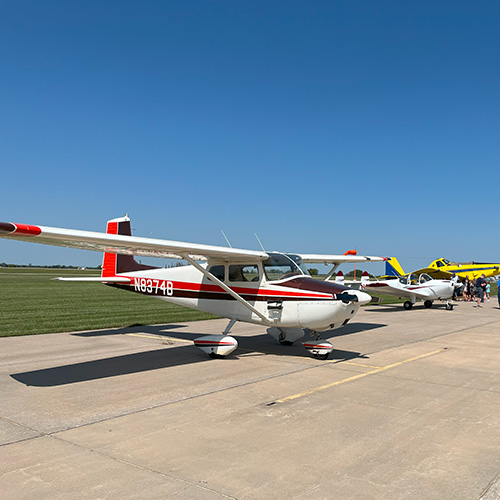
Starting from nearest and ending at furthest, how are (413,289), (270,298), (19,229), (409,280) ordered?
1. (19,229)
2. (270,298)
3. (413,289)
4. (409,280)

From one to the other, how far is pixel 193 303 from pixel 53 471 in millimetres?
6816

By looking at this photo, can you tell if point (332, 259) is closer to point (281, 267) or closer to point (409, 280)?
point (281, 267)

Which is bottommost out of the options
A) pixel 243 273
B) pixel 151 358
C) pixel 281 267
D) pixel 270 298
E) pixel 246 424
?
pixel 151 358

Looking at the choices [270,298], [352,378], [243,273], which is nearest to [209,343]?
[270,298]

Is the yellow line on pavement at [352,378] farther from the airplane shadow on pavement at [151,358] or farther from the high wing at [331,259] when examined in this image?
the high wing at [331,259]

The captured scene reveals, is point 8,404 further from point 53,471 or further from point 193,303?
point 193,303

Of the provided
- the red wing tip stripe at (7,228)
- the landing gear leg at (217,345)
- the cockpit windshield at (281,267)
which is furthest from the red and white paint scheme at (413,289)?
the red wing tip stripe at (7,228)

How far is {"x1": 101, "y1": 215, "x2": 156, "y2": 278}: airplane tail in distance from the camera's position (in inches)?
469

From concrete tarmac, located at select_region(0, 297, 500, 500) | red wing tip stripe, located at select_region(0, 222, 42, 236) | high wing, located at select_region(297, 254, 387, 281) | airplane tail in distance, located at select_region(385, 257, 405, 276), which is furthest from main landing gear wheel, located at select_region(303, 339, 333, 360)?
airplane tail in distance, located at select_region(385, 257, 405, 276)

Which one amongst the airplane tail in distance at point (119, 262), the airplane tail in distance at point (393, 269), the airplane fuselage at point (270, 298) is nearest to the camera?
the airplane fuselage at point (270, 298)

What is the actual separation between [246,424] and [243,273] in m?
4.87

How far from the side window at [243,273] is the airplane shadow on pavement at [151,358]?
60.5 inches

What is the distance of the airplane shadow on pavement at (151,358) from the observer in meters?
7.09

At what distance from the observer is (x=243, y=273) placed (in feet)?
31.7
